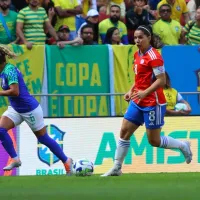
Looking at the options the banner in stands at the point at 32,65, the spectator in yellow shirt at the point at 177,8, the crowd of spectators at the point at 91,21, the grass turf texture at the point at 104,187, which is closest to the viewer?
the grass turf texture at the point at 104,187

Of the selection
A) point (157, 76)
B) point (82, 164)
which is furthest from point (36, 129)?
point (157, 76)

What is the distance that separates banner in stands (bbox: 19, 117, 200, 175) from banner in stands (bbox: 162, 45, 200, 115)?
2.71 meters

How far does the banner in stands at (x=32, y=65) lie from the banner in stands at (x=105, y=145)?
181 cm

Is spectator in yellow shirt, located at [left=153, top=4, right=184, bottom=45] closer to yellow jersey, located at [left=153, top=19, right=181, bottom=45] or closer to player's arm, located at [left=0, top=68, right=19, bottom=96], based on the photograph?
yellow jersey, located at [left=153, top=19, right=181, bottom=45]

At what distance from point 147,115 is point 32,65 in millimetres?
5362

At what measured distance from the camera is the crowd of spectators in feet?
57.4

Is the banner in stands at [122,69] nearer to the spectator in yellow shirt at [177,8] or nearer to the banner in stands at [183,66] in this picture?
the banner in stands at [183,66]

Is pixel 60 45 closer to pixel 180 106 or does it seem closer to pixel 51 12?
pixel 51 12

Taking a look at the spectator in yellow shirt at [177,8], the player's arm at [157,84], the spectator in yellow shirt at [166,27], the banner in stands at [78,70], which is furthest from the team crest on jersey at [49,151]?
the spectator in yellow shirt at [177,8]

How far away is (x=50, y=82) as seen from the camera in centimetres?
1747

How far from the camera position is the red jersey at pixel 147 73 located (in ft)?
40.4

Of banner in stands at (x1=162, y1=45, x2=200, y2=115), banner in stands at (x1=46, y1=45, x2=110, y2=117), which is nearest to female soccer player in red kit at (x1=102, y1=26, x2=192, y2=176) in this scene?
banner in stands at (x1=46, y1=45, x2=110, y2=117)

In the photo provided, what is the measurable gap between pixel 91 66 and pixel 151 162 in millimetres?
2984

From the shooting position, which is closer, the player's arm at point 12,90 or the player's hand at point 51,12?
the player's arm at point 12,90
